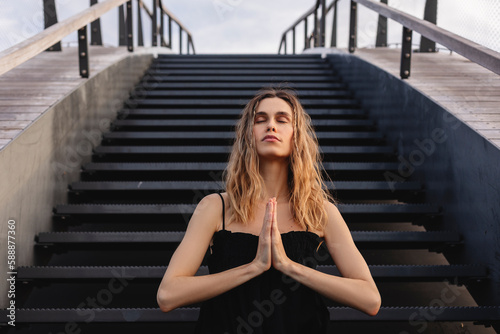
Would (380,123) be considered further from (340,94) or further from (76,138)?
(76,138)

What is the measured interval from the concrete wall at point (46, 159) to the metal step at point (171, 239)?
15cm

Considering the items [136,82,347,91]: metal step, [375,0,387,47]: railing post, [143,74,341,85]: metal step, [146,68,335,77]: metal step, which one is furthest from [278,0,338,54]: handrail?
[136,82,347,91]: metal step

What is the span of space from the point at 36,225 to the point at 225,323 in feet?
5.90

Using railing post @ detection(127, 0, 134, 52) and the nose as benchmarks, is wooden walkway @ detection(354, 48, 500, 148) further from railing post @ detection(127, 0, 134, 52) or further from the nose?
railing post @ detection(127, 0, 134, 52)

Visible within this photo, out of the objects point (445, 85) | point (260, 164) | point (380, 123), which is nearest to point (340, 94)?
point (380, 123)

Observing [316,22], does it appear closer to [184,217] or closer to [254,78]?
[254,78]

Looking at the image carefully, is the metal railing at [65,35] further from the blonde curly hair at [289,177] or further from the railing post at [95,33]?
the blonde curly hair at [289,177]

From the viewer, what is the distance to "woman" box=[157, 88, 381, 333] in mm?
1315

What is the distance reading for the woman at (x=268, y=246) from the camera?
4.32 ft

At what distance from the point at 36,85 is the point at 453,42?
2.95 metres

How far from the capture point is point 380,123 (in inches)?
162

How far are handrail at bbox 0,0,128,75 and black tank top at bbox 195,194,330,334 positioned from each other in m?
1.65

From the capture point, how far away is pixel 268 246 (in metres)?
1.30
